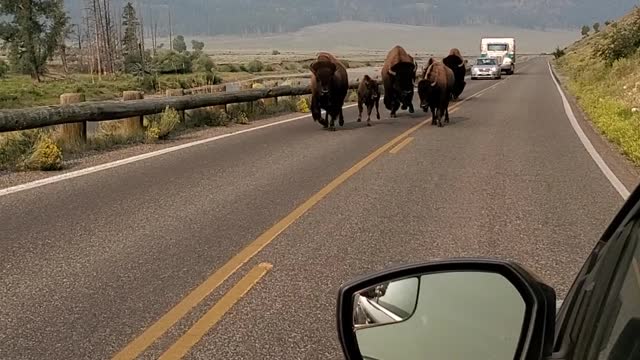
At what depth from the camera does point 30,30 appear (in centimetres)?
7362

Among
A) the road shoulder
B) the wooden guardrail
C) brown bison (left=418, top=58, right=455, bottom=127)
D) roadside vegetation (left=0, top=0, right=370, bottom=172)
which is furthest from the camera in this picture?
brown bison (left=418, top=58, right=455, bottom=127)

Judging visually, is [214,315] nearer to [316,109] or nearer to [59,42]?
[316,109]

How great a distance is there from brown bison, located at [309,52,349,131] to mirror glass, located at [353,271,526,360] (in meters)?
14.3

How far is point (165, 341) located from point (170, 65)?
297ft

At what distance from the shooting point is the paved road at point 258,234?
15.1 feet

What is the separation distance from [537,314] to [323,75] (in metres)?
14.8

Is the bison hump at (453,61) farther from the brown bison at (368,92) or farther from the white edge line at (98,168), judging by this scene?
the white edge line at (98,168)

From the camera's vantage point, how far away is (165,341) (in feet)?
14.3

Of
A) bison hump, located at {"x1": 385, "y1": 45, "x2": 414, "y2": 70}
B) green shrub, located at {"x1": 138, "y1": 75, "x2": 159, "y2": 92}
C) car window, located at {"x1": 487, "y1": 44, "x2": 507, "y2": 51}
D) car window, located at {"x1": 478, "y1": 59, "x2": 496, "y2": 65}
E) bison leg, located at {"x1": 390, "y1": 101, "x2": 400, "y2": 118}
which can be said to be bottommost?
green shrub, located at {"x1": 138, "y1": 75, "x2": 159, "y2": 92}

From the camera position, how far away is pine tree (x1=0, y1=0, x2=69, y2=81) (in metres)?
72.6

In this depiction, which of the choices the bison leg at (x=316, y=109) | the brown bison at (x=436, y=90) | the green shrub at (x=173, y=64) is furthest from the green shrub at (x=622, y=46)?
the green shrub at (x=173, y=64)

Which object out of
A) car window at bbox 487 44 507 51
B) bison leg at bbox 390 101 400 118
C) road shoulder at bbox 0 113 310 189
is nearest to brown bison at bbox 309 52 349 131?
road shoulder at bbox 0 113 310 189

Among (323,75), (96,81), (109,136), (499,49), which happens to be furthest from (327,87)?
(96,81)

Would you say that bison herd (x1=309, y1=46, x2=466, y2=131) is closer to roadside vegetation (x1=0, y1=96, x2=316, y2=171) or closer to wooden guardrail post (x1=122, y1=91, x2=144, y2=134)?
roadside vegetation (x1=0, y1=96, x2=316, y2=171)
